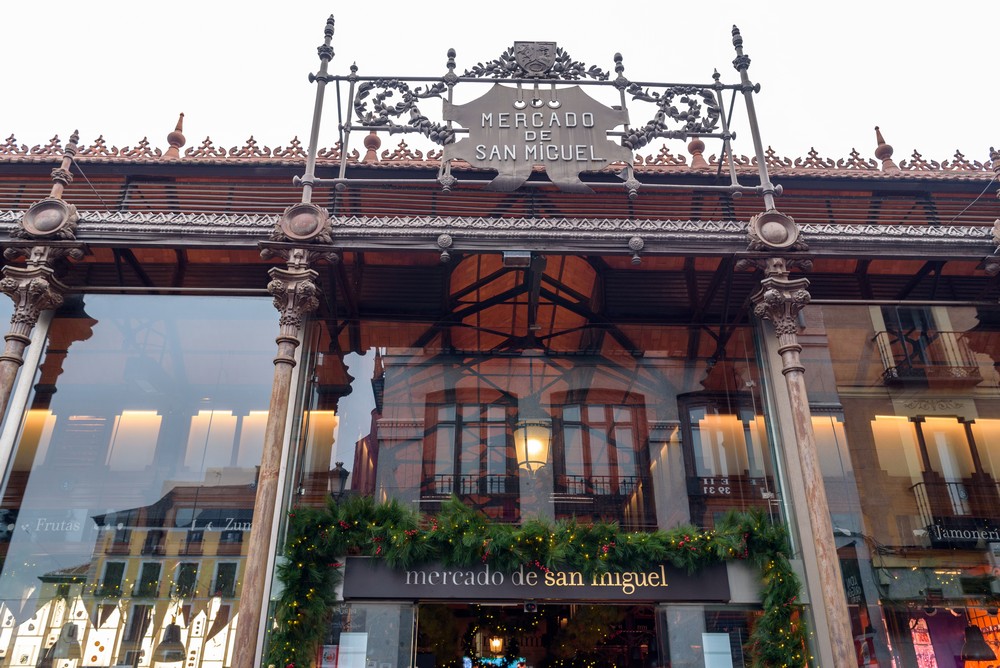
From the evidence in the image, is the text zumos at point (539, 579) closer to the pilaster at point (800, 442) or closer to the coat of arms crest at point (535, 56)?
the pilaster at point (800, 442)

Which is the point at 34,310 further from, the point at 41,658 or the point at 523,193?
the point at 523,193

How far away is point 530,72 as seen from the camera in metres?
13.1

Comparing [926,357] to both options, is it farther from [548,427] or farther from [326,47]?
[326,47]

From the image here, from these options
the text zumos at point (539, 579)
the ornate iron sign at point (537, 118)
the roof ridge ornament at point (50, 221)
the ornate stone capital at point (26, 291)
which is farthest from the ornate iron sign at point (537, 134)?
the ornate stone capital at point (26, 291)

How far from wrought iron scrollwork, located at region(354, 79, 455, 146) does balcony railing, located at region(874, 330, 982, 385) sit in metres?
8.06

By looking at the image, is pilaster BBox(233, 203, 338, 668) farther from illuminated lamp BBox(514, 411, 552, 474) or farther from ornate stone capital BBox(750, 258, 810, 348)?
ornate stone capital BBox(750, 258, 810, 348)

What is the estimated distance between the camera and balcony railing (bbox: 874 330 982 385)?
13.1 meters

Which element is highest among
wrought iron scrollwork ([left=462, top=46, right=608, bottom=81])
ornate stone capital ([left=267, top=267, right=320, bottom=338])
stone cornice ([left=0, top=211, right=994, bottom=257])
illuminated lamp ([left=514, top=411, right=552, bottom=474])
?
wrought iron scrollwork ([left=462, top=46, right=608, bottom=81])

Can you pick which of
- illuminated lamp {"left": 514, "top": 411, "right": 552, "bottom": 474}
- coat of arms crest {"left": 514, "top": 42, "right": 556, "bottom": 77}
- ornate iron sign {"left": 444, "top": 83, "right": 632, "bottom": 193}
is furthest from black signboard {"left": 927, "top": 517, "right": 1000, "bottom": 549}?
coat of arms crest {"left": 514, "top": 42, "right": 556, "bottom": 77}

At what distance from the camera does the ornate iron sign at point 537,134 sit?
12.4 m

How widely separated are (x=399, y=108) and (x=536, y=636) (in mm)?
14381

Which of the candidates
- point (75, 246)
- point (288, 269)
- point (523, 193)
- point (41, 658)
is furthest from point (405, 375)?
point (41, 658)

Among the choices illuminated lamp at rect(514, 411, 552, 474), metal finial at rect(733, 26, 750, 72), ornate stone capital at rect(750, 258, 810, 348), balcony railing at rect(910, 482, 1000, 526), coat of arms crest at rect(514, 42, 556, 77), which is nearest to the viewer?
ornate stone capital at rect(750, 258, 810, 348)

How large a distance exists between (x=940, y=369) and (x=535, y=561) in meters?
7.86
